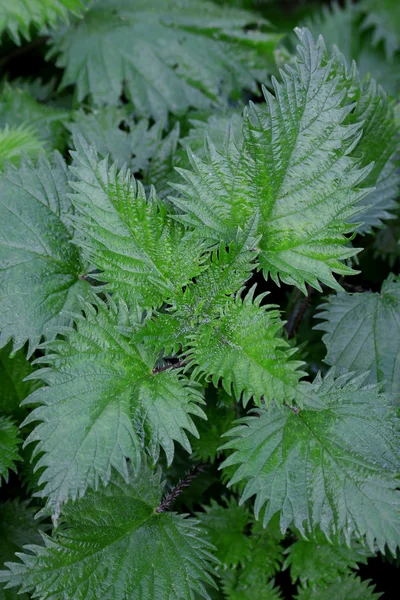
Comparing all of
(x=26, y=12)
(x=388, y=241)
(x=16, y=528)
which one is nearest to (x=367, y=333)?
(x=388, y=241)

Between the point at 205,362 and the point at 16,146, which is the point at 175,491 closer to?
the point at 205,362

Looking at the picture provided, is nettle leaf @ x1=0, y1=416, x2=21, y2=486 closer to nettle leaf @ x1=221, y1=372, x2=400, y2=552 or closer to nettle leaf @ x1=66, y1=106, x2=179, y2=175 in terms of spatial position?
nettle leaf @ x1=221, y1=372, x2=400, y2=552

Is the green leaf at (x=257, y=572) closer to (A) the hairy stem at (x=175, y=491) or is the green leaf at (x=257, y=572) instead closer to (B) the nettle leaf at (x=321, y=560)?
(B) the nettle leaf at (x=321, y=560)

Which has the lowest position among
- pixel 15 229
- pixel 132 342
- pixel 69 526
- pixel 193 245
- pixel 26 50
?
pixel 69 526

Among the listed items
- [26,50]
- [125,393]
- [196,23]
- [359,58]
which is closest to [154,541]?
[125,393]

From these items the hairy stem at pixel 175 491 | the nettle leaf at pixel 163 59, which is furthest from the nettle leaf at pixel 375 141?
the hairy stem at pixel 175 491

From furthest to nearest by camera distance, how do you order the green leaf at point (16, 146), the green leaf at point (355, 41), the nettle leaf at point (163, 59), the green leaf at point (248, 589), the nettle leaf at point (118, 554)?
the green leaf at point (355, 41), the nettle leaf at point (163, 59), the green leaf at point (16, 146), the green leaf at point (248, 589), the nettle leaf at point (118, 554)

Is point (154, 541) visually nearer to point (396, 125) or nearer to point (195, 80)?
point (396, 125)
